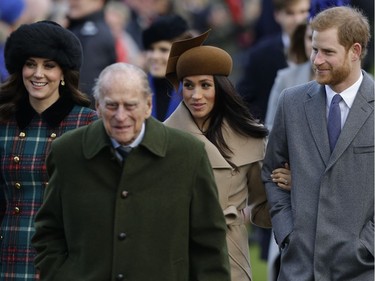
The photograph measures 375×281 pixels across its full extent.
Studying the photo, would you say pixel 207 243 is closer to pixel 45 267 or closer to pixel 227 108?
pixel 45 267

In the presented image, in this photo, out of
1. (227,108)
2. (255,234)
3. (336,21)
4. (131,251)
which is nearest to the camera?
(131,251)

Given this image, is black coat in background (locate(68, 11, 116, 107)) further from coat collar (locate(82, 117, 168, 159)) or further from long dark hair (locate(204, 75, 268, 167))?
coat collar (locate(82, 117, 168, 159))

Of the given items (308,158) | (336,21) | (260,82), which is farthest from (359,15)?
(260,82)

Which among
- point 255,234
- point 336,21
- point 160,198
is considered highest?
point 336,21

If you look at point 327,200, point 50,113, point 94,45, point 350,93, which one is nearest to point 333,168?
point 327,200

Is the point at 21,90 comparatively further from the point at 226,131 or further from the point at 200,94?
the point at 226,131

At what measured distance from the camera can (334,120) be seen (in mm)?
7996

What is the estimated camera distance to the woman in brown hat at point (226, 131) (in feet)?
27.1

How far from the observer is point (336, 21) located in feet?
25.9

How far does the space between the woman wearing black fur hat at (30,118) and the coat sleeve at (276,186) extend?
3.42 feet

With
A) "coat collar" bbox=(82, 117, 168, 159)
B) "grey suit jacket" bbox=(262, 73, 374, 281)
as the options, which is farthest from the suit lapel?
"coat collar" bbox=(82, 117, 168, 159)

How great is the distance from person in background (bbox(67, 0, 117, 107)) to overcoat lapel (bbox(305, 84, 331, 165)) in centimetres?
461

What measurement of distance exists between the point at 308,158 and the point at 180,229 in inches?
45.5

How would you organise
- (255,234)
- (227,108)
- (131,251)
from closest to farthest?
1. (131,251)
2. (227,108)
3. (255,234)
